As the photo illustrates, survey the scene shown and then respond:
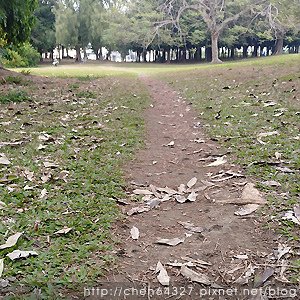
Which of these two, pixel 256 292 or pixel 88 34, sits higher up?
pixel 88 34

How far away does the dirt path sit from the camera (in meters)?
2.55

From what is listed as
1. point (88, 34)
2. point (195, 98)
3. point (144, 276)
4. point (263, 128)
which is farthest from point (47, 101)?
point (88, 34)

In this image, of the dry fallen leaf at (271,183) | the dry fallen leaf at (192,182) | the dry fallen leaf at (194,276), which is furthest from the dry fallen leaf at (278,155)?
the dry fallen leaf at (194,276)

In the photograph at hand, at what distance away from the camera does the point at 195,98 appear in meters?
10.8

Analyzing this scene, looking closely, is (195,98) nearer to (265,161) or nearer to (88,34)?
(265,161)

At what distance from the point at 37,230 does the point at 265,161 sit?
8.64ft

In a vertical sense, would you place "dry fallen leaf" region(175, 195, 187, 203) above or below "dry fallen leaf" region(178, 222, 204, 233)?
above

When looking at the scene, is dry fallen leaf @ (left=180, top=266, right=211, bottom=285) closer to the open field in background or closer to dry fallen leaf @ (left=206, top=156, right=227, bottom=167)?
dry fallen leaf @ (left=206, top=156, right=227, bottom=167)

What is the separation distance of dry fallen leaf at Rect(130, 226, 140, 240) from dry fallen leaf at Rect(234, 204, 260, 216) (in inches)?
32.7

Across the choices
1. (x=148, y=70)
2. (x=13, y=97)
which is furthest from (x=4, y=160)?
(x=148, y=70)

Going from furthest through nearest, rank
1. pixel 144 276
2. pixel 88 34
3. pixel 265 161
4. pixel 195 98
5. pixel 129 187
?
pixel 88 34
pixel 195 98
pixel 265 161
pixel 129 187
pixel 144 276

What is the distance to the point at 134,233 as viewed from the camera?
9.91ft

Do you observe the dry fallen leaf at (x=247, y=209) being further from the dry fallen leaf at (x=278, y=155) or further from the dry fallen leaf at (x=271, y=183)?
the dry fallen leaf at (x=278, y=155)

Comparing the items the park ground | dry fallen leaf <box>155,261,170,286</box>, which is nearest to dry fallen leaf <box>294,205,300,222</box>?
the park ground
